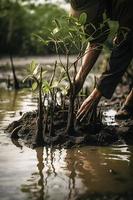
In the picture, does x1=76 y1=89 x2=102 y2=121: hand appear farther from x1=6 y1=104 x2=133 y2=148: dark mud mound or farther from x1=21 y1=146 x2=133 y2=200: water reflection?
x1=21 y1=146 x2=133 y2=200: water reflection

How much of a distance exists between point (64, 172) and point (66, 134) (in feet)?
2.28

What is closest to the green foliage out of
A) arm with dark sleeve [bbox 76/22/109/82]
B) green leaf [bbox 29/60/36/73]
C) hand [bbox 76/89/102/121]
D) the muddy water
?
arm with dark sleeve [bbox 76/22/109/82]

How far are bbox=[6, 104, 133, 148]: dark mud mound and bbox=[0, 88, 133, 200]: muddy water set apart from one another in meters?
0.09

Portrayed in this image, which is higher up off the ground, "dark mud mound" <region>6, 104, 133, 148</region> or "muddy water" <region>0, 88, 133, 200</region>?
"dark mud mound" <region>6, 104, 133, 148</region>

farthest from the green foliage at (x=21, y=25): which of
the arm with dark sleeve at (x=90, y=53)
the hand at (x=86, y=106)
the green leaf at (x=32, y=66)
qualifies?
the green leaf at (x=32, y=66)

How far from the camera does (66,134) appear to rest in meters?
3.46

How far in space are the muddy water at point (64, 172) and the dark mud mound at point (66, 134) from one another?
95mm

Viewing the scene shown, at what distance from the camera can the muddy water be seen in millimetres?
2432

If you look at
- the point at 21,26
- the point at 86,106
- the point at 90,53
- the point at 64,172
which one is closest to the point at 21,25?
the point at 21,26

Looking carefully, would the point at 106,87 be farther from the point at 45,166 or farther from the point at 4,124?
the point at 45,166

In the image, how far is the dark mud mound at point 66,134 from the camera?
3.40 m

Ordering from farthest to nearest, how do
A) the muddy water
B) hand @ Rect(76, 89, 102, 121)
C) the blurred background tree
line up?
the blurred background tree → hand @ Rect(76, 89, 102, 121) → the muddy water

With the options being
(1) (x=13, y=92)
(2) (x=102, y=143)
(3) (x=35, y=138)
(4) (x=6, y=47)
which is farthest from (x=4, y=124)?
(4) (x=6, y=47)

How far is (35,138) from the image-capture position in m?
3.39
